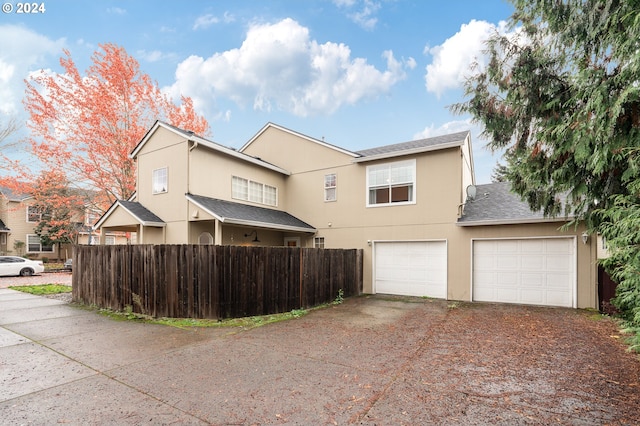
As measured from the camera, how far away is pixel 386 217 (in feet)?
39.7

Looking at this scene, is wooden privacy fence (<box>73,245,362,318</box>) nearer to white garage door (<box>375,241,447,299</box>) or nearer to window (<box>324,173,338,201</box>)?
white garage door (<box>375,241,447,299</box>)

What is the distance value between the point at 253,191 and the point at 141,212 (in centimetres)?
424

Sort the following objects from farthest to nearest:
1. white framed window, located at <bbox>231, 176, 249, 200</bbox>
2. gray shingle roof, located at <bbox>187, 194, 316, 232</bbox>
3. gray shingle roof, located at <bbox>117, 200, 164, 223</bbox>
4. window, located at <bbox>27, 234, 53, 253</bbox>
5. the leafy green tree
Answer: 1. window, located at <bbox>27, 234, 53, 253</bbox>
2. white framed window, located at <bbox>231, 176, 249, 200</bbox>
3. gray shingle roof, located at <bbox>117, 200, 164, 223</bbox>
4. gray shingle roof, located at <bbox>187, 194, 316, 232</bbox>
5. the leafy green tree

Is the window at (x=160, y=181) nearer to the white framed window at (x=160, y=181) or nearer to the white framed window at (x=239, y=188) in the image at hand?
the white framed window at (x=160, y=181)

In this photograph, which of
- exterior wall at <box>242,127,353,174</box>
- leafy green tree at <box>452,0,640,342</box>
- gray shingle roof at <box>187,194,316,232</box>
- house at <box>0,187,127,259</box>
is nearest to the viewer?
leafy green tree at <box>452,0,640,342</box>

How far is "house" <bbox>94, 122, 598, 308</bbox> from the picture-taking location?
9.75 m

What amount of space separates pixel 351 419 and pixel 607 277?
944 centimetres

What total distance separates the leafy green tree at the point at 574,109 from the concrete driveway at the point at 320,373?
1400mm

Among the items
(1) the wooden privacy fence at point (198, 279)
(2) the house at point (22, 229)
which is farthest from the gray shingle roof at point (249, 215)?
(2) the house at point (22, 229)

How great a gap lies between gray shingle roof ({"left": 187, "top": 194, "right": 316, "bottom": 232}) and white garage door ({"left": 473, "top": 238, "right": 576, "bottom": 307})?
6.76m

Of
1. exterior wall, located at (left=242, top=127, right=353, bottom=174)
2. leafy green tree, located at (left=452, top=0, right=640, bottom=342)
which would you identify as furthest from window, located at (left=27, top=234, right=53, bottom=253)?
leafy green tree, located at (left=452, top=0, right=640, bottom=342)

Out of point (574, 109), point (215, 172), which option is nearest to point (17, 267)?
point (215, 172)

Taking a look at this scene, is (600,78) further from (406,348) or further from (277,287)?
(277,287)

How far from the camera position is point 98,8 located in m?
12.6
